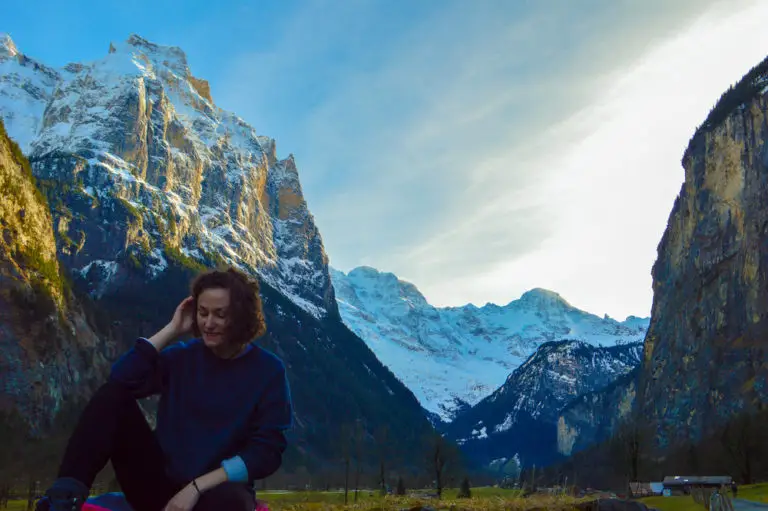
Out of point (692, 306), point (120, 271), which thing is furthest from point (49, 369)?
point (692, 306)

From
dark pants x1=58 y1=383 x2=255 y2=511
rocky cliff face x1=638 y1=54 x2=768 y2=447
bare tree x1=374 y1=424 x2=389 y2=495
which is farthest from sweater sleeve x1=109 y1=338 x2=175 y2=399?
rocky cliff face x1=638 y1=54 x2=768 y2=447

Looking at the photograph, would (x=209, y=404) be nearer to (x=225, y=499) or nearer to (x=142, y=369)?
(x=142, y=369)

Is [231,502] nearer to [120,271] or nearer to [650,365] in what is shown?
[650,365]

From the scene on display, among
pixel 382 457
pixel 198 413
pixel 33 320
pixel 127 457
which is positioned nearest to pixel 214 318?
pixel 198 413

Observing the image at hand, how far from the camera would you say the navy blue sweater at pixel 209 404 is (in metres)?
5.32

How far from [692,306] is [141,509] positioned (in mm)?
135381

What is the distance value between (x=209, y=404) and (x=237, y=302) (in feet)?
2.87

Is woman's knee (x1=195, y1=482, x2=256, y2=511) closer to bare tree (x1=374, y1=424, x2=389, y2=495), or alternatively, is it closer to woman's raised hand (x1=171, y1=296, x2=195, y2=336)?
woman's raised hand (x1=171, y1=296, x2=195, y2=336)

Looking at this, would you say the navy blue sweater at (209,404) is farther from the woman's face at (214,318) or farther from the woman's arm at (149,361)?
the woman's face at (214,318)

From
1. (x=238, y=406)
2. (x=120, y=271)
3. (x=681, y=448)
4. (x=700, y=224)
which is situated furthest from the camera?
(x=120, y=271)

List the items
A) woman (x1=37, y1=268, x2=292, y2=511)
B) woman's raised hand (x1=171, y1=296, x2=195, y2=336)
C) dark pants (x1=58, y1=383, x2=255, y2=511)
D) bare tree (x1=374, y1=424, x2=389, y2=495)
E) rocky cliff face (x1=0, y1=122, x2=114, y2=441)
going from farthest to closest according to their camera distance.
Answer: rocky cliff face (x1=0, y1=122, x2=114, y2=441) → bare tree (x1=374, y1=424, x2=389, y2=495) → woman's raised hand (x1=171, y1=296, x2=195, y2=336) → woman (x1=37, y1=268, x2=292, y2=511) → dark pants (x1=58, y1=383, x2=255, y2=511)

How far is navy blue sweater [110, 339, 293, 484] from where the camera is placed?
17.5ft

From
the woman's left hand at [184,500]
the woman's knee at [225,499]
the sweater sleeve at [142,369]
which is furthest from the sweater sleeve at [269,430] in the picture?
the sweater sleeve at [142,369]

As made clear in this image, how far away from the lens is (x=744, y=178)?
120 metres
